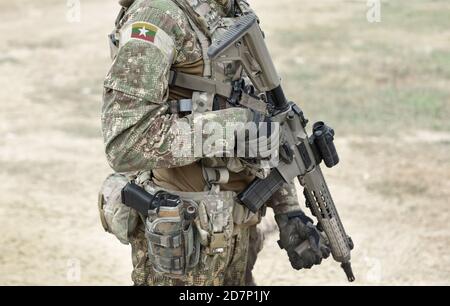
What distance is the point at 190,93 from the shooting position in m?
3.37

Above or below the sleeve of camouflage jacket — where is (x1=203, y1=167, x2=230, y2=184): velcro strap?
below

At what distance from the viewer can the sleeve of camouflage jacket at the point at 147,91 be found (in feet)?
10.3

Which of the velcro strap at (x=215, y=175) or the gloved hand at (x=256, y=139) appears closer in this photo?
the gloved hand at (x=256, y=139)

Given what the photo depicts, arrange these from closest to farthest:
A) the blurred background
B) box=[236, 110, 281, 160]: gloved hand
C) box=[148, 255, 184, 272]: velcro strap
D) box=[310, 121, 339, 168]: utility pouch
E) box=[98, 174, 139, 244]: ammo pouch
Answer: box=[236, 110, 281, 160]: gloved hand → box=[148, 255, 184, 272]: velcro strap → box=[98, 174, 139, 244]: ammo pouch → box=[310, 121, 339, 168]: utility pouch → the blurred background

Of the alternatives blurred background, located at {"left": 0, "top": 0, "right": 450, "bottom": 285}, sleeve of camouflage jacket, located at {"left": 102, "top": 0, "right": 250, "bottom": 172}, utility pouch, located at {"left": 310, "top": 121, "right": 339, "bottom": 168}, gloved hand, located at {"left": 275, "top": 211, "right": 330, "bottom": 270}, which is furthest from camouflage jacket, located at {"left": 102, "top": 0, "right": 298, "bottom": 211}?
blurred background, located at {"left": 0, "top": 0, "right": 450, "bottom": 285}

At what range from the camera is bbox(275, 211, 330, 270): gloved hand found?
3746 mm

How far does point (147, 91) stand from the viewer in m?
3.15

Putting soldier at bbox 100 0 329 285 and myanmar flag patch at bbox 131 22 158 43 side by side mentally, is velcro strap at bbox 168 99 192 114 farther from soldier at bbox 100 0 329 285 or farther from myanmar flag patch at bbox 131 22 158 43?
myanmar flag patch at bbox 131 22 158 43

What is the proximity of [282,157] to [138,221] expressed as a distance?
2.03ft

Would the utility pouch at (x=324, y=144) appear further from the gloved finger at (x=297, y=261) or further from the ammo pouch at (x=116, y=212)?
the ammo pouch at (x=116, y=212)

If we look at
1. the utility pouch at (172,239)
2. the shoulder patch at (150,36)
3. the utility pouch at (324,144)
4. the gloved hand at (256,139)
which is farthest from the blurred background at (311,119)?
the shoulder patch at (150,36)

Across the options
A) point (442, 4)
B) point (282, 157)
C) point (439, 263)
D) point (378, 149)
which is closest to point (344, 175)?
point (378, 149)

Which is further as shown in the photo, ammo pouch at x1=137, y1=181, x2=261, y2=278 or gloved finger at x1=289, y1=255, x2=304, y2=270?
gloved finger at x1=289, y1=255, x2=304, y2=270

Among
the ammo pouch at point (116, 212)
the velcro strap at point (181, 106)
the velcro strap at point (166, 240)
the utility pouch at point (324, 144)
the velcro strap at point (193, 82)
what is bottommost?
the velcro strap at point (166, 240)
